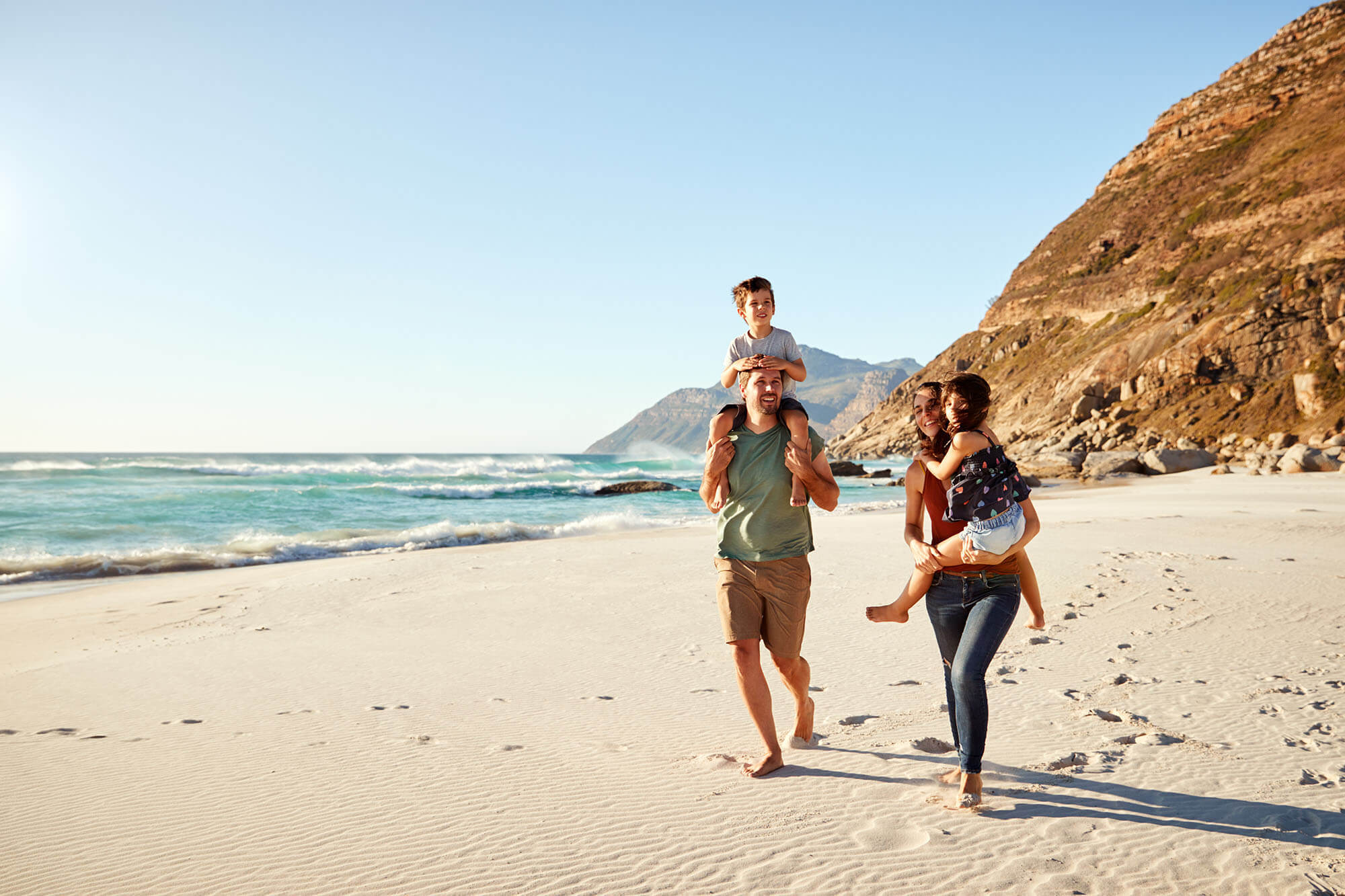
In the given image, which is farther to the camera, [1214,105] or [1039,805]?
[1214,105]

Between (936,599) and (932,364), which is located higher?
(932,364)

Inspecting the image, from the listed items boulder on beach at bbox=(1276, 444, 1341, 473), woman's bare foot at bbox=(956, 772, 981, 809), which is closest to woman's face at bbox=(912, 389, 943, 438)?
woman's bare foot at bbox=(956, 772, 981, 809)

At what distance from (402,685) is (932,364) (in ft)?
257

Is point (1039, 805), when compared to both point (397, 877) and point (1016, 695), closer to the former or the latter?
point (1016, 695)

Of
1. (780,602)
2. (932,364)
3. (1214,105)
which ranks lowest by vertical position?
(780,602)

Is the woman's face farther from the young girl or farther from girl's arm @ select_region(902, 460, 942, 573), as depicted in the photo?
girl's arm @ select_region(902, 460, 942, 573)

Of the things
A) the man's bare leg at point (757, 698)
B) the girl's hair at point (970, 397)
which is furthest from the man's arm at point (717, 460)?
the girl's hair at point (970, 397)

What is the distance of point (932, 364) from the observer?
77.6 metres

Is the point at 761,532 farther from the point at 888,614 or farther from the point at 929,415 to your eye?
the point at 929,415

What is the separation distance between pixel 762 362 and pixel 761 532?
2.78 feet

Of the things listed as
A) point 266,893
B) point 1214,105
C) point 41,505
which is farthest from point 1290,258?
point 41,505

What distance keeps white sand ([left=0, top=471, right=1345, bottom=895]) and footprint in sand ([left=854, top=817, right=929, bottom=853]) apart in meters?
0.01

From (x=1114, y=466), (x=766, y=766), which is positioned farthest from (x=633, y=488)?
(x=766, y=766)

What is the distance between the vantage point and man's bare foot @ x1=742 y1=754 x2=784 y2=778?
3.81 meters
